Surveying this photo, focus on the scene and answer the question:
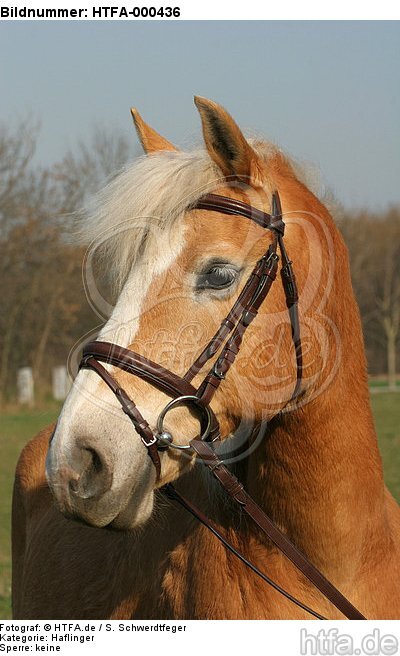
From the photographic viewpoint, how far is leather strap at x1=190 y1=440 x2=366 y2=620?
3.05m

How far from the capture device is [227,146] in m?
3.01

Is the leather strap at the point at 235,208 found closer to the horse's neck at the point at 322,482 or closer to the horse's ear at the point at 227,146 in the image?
the horse's ear at the point at 227,146

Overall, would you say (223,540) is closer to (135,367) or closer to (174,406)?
(174,406)

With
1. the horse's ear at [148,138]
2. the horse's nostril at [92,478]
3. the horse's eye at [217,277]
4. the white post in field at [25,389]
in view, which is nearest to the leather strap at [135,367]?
the horse's nostril at [92,478]

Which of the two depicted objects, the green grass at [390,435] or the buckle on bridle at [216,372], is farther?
the green grass at [390,435]

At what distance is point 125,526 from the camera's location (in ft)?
9.44

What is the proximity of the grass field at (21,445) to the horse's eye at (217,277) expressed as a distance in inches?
60.2

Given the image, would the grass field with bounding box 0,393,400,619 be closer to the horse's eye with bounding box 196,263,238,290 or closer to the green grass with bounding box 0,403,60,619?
the green grass with bounding box 0,403,60,619

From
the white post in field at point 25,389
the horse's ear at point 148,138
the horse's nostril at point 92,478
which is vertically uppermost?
the horse's ear at point 148,138

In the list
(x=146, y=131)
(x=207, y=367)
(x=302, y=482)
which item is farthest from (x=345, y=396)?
(x=146, y=131)

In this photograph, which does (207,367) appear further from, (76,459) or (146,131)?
(146,131)

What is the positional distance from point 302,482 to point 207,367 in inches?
24.0

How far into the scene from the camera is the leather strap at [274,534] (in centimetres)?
305

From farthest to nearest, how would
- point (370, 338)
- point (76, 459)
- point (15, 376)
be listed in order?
point (370, 338) < point (15, 376) < point (76, 459)
